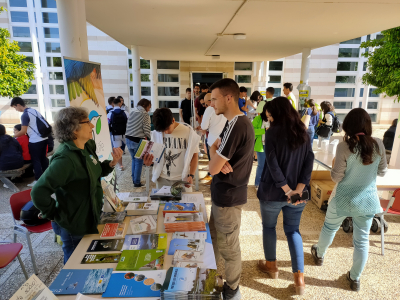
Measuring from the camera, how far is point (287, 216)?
2234mm

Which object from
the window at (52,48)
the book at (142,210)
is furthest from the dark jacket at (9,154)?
the window at (52,48)

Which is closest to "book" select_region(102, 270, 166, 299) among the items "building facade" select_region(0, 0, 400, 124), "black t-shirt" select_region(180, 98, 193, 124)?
"black t-shirt" select_region(180, 98, 193, 124)

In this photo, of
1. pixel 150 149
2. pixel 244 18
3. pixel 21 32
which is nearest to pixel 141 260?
pixel 150 149

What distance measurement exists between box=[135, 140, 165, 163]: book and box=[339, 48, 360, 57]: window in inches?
601

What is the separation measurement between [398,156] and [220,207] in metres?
4.06

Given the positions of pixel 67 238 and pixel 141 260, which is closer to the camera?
pixel 141 260

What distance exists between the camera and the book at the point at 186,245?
1585mm

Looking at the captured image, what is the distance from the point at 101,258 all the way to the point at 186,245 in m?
0.51

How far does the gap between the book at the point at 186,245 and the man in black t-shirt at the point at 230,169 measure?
39 centimetres

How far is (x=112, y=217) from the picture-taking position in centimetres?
198

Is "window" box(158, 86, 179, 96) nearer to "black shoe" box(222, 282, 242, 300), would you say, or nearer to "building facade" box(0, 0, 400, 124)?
"building facade" box(0, 0, 400, 124)

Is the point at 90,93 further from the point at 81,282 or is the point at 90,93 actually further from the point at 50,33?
the point at 50,33

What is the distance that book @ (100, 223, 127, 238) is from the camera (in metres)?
1.75

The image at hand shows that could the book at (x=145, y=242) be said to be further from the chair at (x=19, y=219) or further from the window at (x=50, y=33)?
the window at (x=50, y=33)
